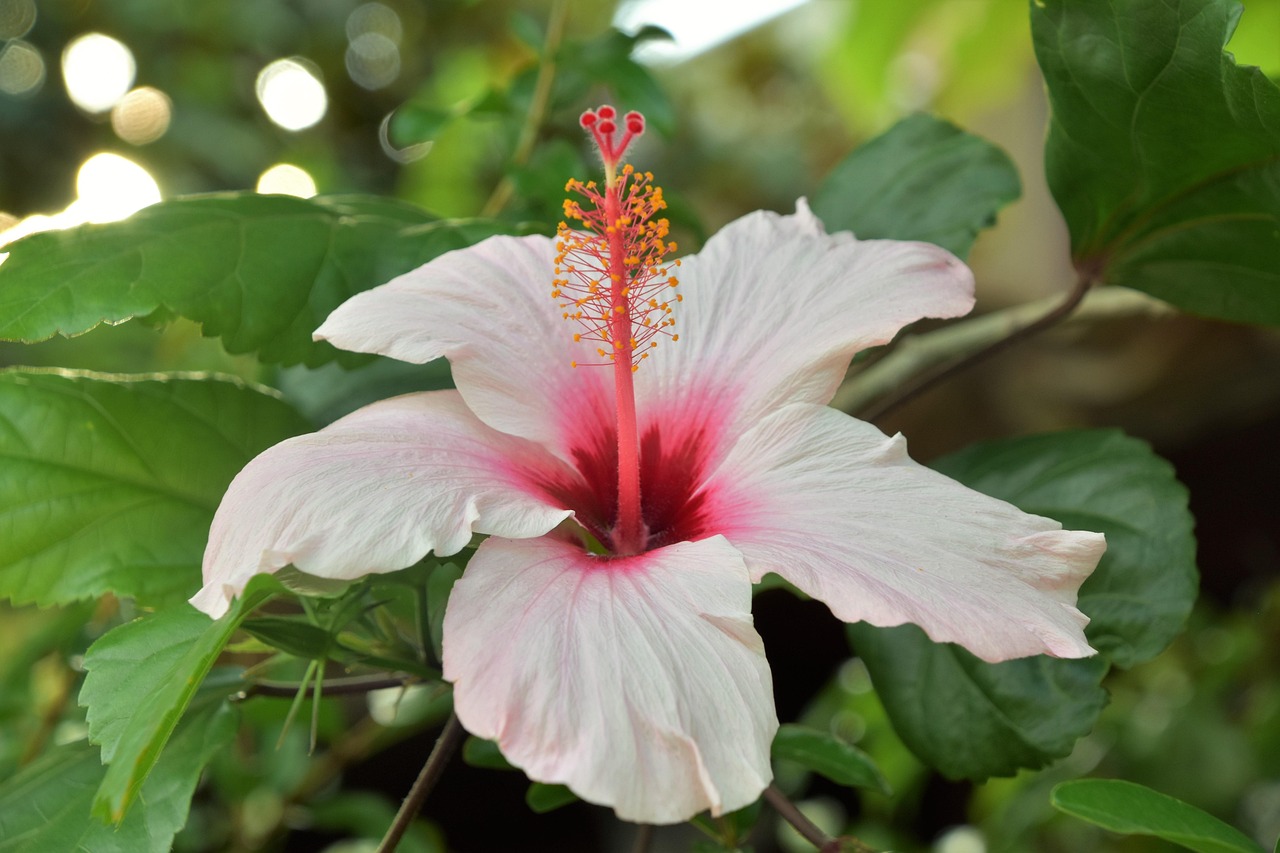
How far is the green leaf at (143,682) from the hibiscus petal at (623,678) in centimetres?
10

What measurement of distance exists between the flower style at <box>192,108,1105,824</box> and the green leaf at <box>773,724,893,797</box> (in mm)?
213

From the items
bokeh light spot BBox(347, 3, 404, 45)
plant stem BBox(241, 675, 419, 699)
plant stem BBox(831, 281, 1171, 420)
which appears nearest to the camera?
plant stem BBox(241, 675, 419, 699)

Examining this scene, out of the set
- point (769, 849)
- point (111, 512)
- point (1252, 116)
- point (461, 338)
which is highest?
point (1252, 116)

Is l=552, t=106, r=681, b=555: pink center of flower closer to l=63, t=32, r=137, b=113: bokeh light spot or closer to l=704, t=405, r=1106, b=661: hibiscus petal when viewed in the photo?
l=704, t=405, r=1106, b=661: hibiscus petal

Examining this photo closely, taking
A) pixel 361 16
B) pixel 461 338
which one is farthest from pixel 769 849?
pixel 361 16

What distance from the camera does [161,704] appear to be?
0.42 metres

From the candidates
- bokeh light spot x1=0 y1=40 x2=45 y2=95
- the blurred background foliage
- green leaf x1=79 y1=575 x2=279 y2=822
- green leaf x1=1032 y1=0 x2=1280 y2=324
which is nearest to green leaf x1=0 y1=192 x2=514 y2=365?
the blurred background foliage

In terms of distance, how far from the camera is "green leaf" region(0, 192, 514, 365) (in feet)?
1.92

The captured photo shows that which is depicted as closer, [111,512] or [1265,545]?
[111,512]

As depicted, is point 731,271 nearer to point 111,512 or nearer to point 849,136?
point 111,512

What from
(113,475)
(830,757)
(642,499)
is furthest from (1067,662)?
(113,475)

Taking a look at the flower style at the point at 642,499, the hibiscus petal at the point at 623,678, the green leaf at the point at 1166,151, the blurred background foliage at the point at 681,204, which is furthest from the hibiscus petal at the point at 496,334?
the green leaf at the point at 1166,151

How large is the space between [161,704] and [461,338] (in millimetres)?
241

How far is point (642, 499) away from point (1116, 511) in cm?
32
